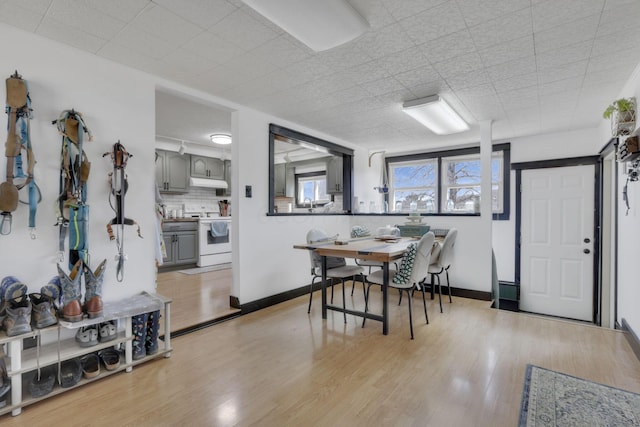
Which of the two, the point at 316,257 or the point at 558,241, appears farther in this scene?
the point at 558,241

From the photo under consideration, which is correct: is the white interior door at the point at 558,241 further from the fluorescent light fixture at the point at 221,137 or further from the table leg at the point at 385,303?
the fluorescent light fixture at the point at 221,137

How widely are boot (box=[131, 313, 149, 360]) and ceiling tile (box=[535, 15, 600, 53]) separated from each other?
11.3 ft

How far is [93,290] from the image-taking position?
221cm

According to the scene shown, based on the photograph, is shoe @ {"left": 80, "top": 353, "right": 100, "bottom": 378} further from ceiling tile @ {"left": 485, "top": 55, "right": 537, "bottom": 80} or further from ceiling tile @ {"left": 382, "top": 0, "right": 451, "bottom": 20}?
ceiling tile @ {"left": 485, "top": 55, "right": 537, "bottom": 80}

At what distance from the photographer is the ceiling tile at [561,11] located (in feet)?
5.82

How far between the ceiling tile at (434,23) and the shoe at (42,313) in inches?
113

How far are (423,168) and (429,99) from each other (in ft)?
9.39

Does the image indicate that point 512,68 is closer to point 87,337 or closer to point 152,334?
point 152,334

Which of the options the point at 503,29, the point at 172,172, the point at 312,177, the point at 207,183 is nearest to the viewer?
the point at 503,29

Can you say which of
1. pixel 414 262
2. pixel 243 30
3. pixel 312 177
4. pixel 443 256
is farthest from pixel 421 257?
pixel 312 177

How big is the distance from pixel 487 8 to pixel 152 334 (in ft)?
10.4

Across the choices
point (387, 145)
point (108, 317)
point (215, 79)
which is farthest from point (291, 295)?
point (387, 145)

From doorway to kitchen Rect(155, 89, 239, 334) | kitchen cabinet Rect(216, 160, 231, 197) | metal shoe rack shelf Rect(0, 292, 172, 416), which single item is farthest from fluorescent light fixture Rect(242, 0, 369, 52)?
kitchen cabinet Rect(216, 160, 231, 197)

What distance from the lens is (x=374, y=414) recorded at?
5.79 ft
